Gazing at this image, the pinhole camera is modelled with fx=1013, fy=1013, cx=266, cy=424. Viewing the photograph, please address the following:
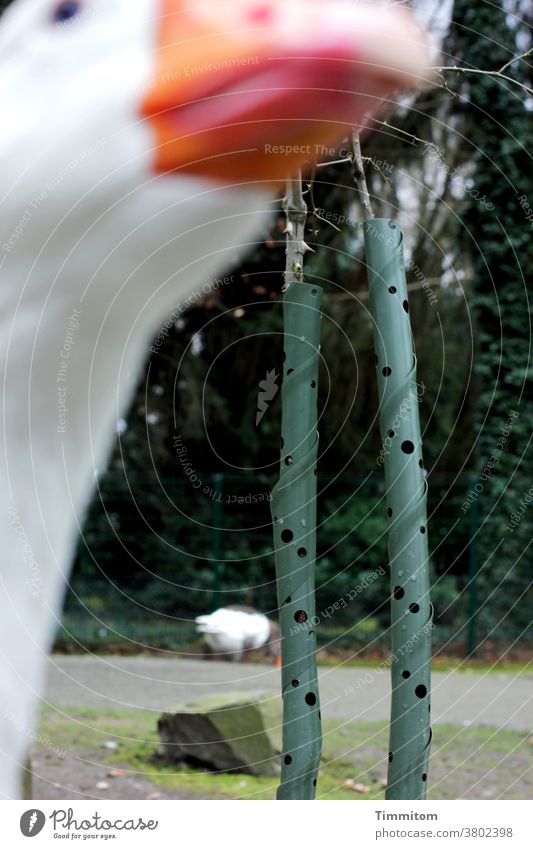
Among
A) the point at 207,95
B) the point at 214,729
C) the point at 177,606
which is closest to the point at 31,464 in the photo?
the point at 207,95

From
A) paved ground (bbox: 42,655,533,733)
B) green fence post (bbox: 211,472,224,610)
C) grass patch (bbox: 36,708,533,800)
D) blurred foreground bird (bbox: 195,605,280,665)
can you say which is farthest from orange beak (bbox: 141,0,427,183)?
green fence post (bbox: 211,472,224,610)

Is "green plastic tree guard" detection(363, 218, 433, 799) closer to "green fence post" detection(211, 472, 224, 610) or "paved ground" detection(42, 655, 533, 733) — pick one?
"paved ground" detection(42, 655, 533, 733)

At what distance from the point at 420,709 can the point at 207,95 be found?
3.38 feet

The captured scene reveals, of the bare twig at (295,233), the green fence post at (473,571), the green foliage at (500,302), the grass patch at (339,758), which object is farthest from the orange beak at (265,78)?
the green fence post at (473,571)

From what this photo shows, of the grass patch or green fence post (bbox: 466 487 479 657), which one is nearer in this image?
the grass patch

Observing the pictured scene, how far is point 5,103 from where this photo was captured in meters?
1.00

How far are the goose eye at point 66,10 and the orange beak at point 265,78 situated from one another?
86 mm

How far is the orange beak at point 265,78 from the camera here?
3.09 feet

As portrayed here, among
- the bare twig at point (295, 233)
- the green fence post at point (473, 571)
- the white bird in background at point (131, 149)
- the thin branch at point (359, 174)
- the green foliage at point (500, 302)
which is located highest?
the green foliage at point (500, 302)

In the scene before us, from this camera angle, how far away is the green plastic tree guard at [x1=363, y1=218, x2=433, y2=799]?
1604mm

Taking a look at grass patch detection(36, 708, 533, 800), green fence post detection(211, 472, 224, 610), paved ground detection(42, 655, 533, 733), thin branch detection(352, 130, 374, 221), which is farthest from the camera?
green fence post detection(211, 472, 224, 610)

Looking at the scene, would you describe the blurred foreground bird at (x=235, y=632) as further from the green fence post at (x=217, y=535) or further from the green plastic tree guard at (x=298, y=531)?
the green plastic tree guard at (x=298, y=531)

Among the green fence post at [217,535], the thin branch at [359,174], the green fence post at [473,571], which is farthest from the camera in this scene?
the green fence post at [217,535]

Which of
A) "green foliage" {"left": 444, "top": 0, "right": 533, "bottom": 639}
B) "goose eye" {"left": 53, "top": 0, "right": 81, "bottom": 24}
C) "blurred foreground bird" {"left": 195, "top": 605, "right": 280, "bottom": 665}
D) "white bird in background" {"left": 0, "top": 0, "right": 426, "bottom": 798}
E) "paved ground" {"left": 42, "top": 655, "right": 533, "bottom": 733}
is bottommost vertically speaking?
"white bird in background" {"left": 0, "top": 0, "right": 426, "bottom": 798}
